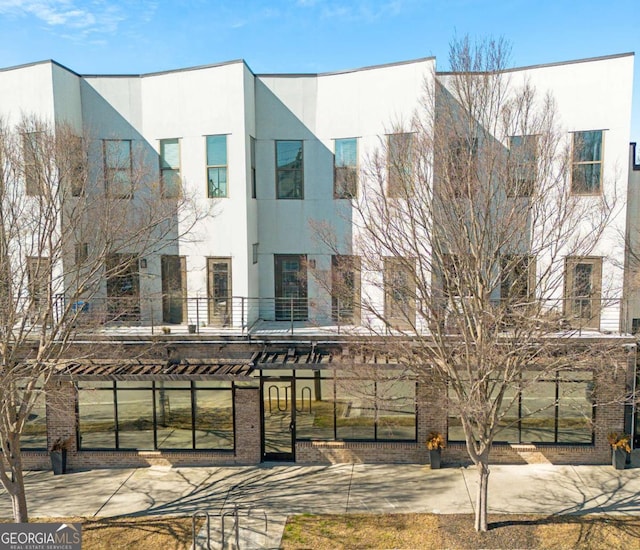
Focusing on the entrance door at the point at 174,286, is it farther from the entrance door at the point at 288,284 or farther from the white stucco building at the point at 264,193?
the entrance door at the point at 288,284

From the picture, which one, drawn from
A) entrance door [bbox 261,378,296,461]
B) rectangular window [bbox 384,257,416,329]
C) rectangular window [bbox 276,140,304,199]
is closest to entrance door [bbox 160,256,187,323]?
entrance door [bbox 261,378,296,461]

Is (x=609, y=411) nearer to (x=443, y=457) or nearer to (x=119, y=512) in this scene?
(x=443, y=457)

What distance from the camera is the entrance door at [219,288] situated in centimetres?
1678

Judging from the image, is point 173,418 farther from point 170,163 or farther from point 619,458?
point 619,458

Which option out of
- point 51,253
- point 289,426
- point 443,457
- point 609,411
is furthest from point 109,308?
point 609,411

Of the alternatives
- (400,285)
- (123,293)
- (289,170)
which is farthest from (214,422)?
(289,170)

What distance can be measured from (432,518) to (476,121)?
8.34m

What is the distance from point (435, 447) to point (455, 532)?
10.5 feet

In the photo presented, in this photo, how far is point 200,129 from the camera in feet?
54.5

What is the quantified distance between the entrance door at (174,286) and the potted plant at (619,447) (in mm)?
11938

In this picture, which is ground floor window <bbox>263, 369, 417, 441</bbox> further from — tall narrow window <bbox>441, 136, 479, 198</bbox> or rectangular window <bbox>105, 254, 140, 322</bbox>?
tall narrow window <bbox>441, 136, 479, 198</bbox>

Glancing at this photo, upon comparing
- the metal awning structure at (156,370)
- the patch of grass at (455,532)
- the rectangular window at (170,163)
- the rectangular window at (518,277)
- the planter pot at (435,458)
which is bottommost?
the patch of grass at (455,532)

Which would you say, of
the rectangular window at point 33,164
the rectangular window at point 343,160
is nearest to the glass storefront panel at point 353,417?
the rectangular window at point 343,160

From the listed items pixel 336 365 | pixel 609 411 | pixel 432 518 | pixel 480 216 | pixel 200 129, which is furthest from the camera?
pixel 200 129
